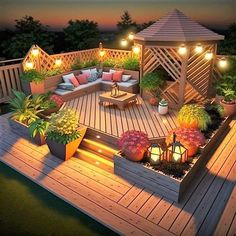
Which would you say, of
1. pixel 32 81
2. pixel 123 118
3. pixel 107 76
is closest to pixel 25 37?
pixel 107 76

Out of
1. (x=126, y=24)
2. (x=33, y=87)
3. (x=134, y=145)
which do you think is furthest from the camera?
(x=126, y=24)

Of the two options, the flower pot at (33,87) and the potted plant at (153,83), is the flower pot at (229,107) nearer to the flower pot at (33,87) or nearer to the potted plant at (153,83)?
the potted plant at (153,83)

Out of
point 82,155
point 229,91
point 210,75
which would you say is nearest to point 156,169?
point 82,155

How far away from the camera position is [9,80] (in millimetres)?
9023

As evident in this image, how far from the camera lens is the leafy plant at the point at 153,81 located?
8.16 metres

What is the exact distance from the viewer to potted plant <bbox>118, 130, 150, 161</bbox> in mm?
4879

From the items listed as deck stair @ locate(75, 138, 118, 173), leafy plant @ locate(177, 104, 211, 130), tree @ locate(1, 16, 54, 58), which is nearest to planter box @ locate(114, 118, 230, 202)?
deck stair @ locate(75, 138, 118, 173)

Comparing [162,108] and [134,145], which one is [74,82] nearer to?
[162,108]

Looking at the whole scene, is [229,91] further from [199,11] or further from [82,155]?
[199,11]

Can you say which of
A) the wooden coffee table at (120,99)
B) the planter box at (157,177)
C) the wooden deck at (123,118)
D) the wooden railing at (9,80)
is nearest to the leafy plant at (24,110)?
the wooden deck at (123,118)

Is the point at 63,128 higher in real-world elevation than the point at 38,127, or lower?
higher

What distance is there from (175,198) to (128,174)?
1.07 meters

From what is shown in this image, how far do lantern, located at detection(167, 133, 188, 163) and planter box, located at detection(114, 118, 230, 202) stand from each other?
0.27m

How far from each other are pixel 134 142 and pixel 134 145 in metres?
0.08
